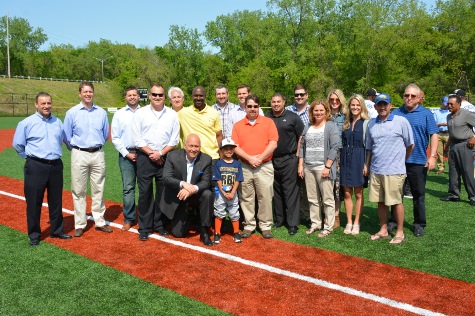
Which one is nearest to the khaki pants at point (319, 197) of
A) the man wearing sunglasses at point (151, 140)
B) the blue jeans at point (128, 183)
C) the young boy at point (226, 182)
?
the young boy at point (226, 182)

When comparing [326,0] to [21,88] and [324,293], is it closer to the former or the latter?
[324,293]

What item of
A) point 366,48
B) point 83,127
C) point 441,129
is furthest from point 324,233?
point 366,48

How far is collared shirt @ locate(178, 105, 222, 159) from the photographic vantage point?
20.5 ft

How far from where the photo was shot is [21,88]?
6206 centimetres

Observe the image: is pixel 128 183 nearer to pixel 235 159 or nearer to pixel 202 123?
pixel 202 123

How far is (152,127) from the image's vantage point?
6047mm

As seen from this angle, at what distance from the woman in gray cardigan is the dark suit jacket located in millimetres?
1432

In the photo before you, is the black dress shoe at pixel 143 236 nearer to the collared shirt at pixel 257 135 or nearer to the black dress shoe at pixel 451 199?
the collared shirt at pixel 257 135

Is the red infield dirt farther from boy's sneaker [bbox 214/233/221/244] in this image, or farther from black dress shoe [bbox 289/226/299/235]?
black dress shoe [bbox 289/226/299/235]

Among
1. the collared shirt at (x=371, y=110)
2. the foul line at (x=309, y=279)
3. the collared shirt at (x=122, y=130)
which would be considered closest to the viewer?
the foul line at (x=309, y=279)

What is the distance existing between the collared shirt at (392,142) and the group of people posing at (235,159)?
0.01m

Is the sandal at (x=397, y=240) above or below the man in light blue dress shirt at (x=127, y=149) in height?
below

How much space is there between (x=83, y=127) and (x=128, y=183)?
1072mm

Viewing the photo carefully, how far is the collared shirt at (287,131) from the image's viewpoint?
249 inches
